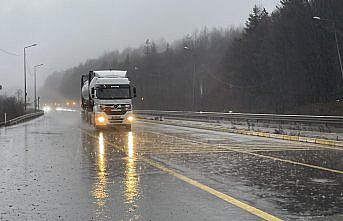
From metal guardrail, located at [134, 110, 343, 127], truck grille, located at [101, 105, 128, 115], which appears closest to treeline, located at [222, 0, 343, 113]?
metal guardrail, located at [134, 110, 343, 127]

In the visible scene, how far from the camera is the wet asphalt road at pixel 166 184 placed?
288 inches

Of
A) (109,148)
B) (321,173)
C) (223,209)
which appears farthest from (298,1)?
(223,209)

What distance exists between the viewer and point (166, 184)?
9.83 metres

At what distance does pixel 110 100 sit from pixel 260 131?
10702 millimetres

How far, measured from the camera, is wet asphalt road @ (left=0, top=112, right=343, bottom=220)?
7316mm

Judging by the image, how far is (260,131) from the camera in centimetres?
2647

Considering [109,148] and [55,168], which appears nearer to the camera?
[55,168]

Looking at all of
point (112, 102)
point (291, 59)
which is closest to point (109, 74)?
point (112, 102)

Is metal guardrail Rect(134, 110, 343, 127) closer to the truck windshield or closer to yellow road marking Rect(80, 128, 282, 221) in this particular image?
the truck windshield

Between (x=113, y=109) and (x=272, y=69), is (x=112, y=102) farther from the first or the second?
(x=272, y=69)

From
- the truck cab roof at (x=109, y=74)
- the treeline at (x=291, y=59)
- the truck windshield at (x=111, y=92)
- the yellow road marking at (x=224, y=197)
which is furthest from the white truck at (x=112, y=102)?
the treeline at (x=291, y=59)

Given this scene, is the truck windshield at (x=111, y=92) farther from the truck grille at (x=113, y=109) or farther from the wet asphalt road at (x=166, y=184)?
the wet asphalt road at (x=166, y=184)

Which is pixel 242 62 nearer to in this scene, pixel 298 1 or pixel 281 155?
pixel 298 1

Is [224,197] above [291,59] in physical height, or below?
below
